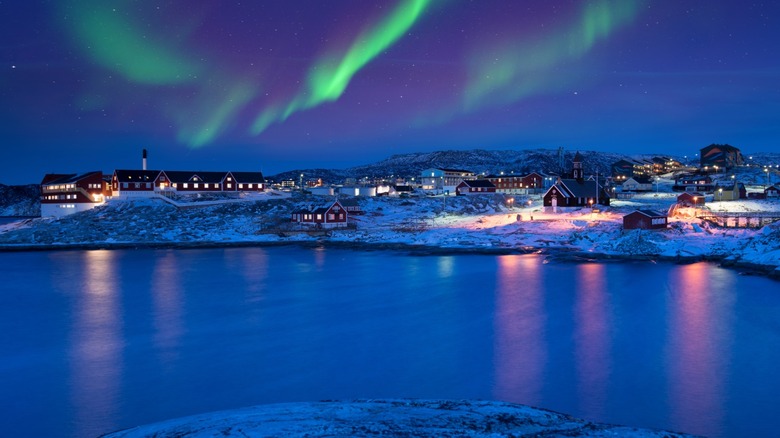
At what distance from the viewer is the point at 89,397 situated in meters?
16.2

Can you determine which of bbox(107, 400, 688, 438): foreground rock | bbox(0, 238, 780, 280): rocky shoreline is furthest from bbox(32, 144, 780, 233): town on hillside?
bbox(107, 400, 688, 438): foreground rock

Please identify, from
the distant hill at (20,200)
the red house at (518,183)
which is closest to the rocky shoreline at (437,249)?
the red house at (518,183)

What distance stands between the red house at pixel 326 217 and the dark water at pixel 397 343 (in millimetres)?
24892

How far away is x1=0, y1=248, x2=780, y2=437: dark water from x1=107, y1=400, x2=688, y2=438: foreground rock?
229 cm

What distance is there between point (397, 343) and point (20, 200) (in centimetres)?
15759

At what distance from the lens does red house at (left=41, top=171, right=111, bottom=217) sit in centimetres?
8169

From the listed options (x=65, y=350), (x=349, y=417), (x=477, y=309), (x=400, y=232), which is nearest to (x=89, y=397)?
(x=65, y=350)

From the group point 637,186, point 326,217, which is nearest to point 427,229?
point 326,217

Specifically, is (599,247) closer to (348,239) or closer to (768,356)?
(348,239)

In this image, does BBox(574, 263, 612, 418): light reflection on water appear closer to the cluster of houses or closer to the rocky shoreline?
the rocky shoreline

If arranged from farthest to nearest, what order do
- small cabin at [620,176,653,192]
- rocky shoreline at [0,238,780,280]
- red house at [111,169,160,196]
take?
small cabin at [620,176,653,192]
red house at [111,169,160,196]
rocky shoreline at [0,238,780,280]

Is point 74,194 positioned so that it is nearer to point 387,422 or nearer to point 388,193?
point 388,193

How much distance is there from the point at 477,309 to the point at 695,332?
10.3 meters

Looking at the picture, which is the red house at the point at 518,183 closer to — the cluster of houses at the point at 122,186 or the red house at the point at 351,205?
the red house at the point at 351,205
